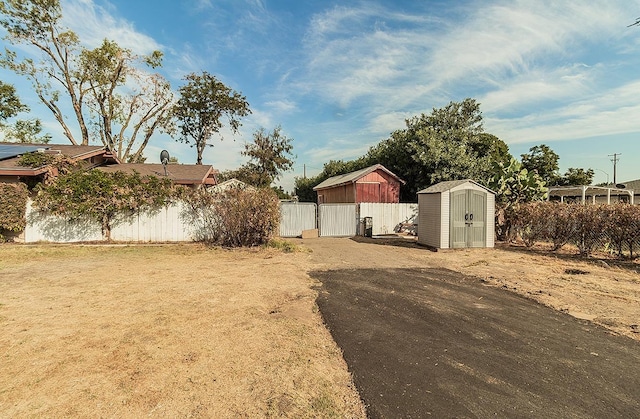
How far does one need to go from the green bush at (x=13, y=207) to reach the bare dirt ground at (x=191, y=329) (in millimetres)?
3412

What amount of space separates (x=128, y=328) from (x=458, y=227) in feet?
36.0

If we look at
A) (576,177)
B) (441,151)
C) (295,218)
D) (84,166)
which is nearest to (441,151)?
(441,151)

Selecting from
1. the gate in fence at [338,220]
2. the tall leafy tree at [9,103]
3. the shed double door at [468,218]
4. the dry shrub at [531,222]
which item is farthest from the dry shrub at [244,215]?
the tall leafy tree at [9,103]

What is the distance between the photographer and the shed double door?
37.7 ft

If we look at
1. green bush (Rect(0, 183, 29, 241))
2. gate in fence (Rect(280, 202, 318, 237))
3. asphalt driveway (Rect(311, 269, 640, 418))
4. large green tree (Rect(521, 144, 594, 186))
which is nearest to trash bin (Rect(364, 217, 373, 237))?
gate in fence (Rect(280, 202, 318, 237))

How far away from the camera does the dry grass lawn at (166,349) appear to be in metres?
2.46

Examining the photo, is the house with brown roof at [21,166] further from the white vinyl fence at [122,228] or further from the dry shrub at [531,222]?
the dry shrub at [531,222]

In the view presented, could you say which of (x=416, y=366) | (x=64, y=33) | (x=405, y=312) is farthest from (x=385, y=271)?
(x=64, y=33)

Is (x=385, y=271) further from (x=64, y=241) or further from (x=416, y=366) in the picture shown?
(x=64, y=241)

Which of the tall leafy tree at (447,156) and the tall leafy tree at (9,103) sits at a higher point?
the tall leafy tree at (9,103)

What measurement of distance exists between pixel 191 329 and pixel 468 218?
10772 mm

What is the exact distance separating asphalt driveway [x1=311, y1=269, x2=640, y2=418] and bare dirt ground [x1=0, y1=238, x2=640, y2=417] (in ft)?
1.09

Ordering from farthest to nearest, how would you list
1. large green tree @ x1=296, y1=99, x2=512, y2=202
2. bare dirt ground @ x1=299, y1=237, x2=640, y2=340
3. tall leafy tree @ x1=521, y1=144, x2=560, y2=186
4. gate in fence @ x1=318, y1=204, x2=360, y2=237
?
tall leafy tree @ x1=521, y1=144, x2=560, y2=186, large green tree @ x1=296, y1=99, x2=512, y2=202, gate in fence @ x1=318, y1=204, x2=360, y2=237, bare dirt ground @ x1=299, y1=237, x2=640, y2=340

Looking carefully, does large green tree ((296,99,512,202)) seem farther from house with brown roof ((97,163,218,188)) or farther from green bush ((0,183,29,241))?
green bush ((0,183,29,241))
